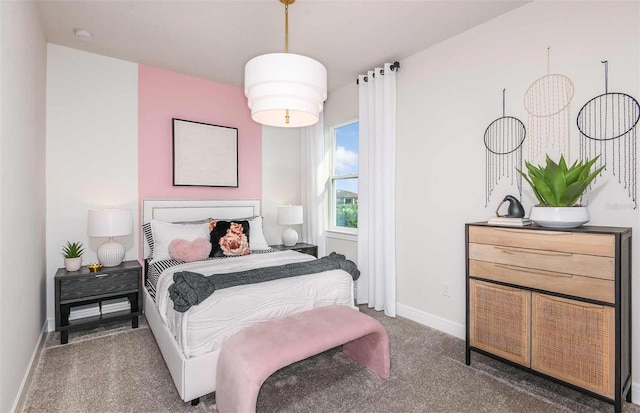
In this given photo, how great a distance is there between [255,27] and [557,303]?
299 centimetres

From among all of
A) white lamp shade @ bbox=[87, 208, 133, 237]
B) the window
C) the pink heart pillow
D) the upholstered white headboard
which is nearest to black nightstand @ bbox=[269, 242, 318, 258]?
the window

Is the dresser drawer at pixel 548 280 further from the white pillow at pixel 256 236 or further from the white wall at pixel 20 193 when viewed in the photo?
the white wall at pixel 20 193

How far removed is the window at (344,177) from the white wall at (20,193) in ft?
10.3

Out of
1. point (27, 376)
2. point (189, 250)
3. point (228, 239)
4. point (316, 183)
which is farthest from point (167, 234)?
point (316, 183)

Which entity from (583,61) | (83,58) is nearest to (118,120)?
(83,58)

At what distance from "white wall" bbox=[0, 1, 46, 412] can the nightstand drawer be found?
200 millimetres

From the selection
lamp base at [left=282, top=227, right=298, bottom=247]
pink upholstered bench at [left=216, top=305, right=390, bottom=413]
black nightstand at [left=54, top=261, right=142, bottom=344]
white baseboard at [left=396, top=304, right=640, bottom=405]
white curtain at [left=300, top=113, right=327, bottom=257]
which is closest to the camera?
pink upholstered bench at [left=216, top=305, right=390, bottom=413]

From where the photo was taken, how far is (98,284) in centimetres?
284

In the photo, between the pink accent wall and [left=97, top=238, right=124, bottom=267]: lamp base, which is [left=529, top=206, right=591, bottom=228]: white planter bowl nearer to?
the pink accent wall

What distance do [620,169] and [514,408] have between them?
5.33 feet

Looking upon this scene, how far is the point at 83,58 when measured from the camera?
316 cm

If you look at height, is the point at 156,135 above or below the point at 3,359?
above

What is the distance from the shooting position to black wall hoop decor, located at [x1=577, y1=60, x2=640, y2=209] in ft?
6.40

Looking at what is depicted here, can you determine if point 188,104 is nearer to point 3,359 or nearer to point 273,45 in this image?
point 273,45
